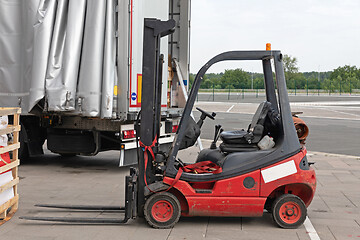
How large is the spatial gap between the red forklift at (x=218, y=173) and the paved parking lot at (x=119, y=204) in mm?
186

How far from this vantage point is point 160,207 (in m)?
6.43

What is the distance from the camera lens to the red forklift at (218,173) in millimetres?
6387

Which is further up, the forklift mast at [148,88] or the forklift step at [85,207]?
the forklift mast at [148,88]

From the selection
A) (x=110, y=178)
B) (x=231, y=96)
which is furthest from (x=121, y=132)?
(x=231, y=96)

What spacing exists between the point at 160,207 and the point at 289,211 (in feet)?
5.12

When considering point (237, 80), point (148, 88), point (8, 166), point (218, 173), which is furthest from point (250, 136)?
point (237, 80)

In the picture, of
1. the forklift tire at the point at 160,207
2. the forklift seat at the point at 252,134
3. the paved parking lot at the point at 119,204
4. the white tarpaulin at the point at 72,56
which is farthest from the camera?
the white tarpaulin at the point at 72,56

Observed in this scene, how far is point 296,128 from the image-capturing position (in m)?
6.94

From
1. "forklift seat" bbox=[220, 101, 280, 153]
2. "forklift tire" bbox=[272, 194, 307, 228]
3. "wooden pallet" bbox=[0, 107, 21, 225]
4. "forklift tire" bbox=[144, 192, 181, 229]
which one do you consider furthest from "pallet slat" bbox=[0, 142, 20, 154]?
"forklift tire" bbox=[272, 194, 307, 228]

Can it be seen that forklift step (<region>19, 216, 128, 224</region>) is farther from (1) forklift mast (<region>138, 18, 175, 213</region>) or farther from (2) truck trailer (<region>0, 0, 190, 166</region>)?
(2) truck trailer (<region>0, 0, 190, 166</region>)

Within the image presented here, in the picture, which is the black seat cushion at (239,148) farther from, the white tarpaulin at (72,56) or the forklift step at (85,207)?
the white tarpaulin at (72,56)

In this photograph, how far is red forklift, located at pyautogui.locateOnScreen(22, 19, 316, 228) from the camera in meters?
6.39

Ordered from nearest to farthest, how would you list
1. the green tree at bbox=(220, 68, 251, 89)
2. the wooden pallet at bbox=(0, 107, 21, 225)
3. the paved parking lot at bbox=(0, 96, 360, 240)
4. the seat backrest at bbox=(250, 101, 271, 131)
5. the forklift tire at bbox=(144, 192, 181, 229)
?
the paved parking lot at bbox=(0, 96, 360, 240), the forklift tire at bbox=(144, 192, 181, 229), the wooden pallet at bbox=(0, 107, 21, 225), the seat backrest at bbox=(250, 101, 271, 131), the green tree at bbox=(220, 68, 251, 89)

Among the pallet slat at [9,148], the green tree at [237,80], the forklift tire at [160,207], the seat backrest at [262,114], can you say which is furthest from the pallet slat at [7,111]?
the green tree at [237,80]
